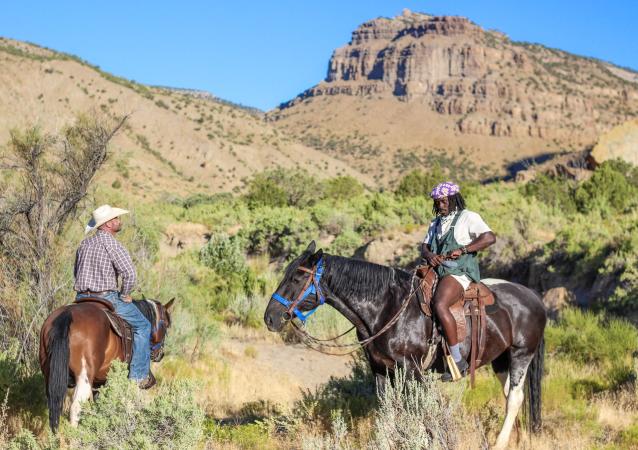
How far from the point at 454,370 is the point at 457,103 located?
148929 mm

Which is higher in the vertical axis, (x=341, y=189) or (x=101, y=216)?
(x=341, y=189)

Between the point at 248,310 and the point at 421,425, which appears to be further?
the point at 248,310

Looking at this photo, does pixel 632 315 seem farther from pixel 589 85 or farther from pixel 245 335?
pixel 589 85

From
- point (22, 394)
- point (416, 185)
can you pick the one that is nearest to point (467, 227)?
point (22, 394)

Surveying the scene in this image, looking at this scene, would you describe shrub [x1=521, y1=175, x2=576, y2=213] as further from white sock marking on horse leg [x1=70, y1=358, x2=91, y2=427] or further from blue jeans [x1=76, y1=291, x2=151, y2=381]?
white sock marking on horse leg [x1=70, y1=358, x2=91, y2=427]

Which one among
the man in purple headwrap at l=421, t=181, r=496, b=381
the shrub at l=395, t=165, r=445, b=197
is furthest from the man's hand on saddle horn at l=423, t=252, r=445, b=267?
the shrub at l=395, t=165, r=445, b=197

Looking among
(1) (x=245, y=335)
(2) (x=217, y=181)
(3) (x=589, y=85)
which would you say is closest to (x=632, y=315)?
(1) (x=245, y=335)

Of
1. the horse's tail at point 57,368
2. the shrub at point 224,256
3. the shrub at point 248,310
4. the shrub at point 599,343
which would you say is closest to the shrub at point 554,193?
the shrub at point 224,256

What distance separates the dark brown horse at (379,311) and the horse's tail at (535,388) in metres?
0.37

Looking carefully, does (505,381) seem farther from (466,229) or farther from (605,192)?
(605,192)

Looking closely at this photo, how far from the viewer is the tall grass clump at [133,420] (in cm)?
460

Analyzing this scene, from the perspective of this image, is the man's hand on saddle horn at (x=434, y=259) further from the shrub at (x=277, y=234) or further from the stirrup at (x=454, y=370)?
the shrub at (x=277, y=234)

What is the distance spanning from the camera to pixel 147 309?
282 inches

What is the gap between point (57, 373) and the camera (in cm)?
558
